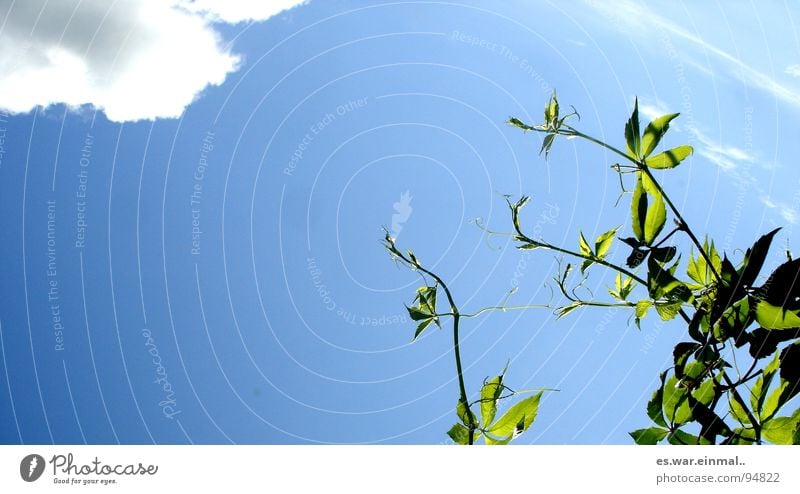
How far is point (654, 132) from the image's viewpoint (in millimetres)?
597

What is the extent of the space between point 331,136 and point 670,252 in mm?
790

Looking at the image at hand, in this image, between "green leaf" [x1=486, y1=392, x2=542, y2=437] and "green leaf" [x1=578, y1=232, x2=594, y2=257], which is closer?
"green leaf" [x1=486, y1=392, x2=542, y2=437]

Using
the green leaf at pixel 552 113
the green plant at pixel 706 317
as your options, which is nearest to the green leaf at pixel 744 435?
the green plant at pixel 706 317

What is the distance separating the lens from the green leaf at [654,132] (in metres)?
0.59

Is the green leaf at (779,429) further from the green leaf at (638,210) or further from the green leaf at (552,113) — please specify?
the green leaf at (552,113)

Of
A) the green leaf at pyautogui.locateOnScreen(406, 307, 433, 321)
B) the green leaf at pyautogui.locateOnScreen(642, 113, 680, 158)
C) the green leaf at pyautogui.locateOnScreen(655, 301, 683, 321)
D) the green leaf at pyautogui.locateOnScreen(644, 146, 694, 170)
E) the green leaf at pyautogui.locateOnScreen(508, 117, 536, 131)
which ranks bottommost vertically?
the green leaf at pyautogui.locateOnScreen(406, 307, 433, 321)

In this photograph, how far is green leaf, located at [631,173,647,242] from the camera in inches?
24.1

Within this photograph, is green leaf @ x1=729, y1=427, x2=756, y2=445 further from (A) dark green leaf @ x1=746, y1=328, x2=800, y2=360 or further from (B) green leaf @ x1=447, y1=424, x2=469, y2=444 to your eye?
(B) green leaf @ x1=447, y1=424, x2=469, y2=444

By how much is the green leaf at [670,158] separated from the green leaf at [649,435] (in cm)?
26
